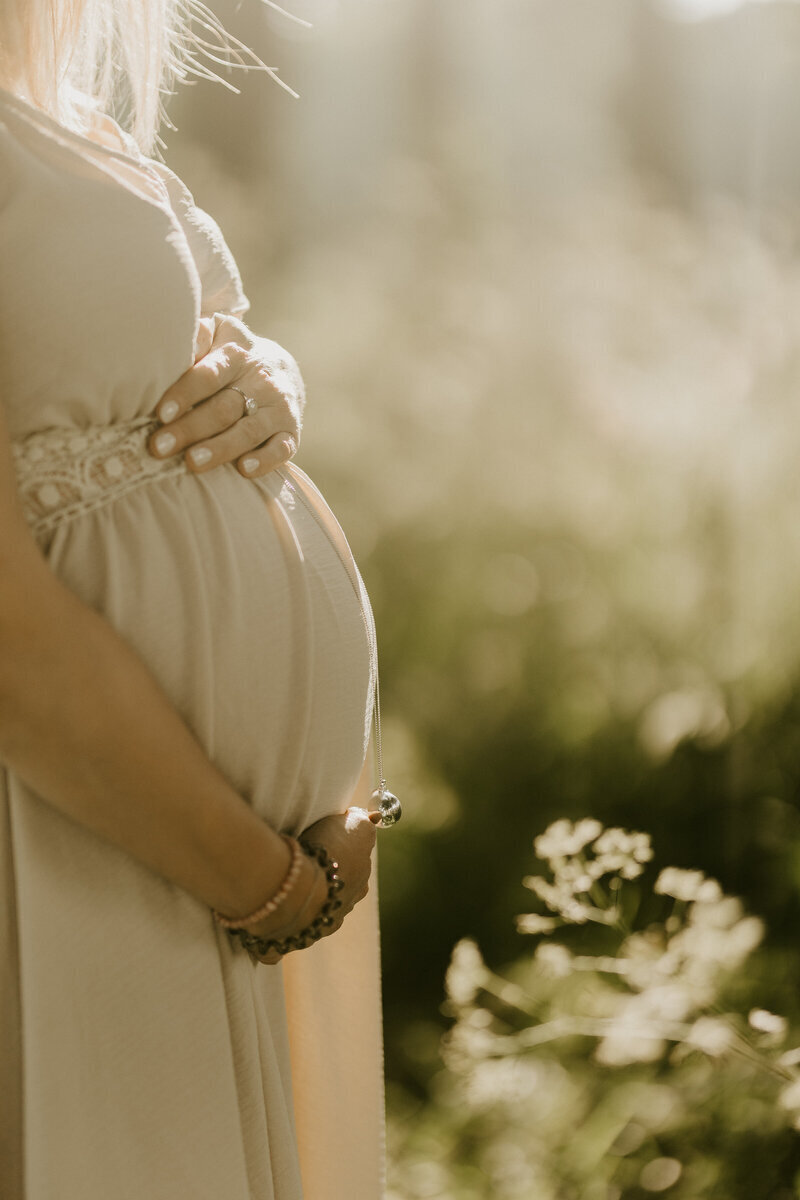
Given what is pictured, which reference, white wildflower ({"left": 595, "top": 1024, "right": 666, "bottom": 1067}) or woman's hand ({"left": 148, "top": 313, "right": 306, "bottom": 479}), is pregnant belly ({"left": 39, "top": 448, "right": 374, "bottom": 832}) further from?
white wildflower ({"left": 595, "top": 1024, "right": 666, "bottom": 1067})

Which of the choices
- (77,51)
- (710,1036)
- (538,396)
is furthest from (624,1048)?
(77,51)

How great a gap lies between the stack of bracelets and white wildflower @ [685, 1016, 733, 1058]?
108 cm

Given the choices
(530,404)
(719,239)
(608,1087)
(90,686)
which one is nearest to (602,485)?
(530,404)

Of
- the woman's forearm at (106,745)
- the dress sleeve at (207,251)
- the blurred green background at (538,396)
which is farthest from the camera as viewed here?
the blurred green background at (538,396)

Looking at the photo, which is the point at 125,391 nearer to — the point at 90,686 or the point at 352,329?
the point at 90,686

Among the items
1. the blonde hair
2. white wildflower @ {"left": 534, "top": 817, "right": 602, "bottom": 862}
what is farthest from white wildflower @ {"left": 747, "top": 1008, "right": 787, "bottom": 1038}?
the blonde hair

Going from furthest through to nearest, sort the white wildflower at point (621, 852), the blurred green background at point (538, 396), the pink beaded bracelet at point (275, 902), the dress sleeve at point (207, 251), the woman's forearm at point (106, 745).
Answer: the white wildflower at point (621, 852) → the blurred green background at point (538, 396) → the dress sleeve at point (207, 251) → the pink beaded bracelet at point (275, 902) → the woman's forearm at point (106, 745)

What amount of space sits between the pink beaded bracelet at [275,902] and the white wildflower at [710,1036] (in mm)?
1135

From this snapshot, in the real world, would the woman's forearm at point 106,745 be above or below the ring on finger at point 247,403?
below

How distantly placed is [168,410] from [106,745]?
0.25 m

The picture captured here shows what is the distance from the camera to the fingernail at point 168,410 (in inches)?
28.1

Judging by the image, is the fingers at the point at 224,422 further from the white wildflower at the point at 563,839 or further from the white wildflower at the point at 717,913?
the white wildflower at the point at 717,913

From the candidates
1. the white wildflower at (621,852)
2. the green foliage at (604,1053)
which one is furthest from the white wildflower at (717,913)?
the white wildflower at (621,852)

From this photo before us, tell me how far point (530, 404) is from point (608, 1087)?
1.06 meters
